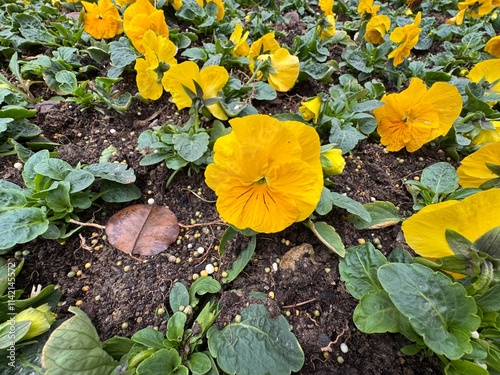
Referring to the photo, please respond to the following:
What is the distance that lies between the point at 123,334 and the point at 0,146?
1054 mm

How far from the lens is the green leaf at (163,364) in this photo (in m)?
0.88

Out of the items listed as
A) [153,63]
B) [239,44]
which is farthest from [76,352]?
[239,44]

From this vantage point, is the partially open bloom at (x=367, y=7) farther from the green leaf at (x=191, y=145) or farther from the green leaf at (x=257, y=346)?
the green leaf at (x=257, y=346)

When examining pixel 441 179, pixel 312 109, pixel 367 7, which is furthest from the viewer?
pixel 367 7

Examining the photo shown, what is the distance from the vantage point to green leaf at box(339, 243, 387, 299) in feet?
3.35

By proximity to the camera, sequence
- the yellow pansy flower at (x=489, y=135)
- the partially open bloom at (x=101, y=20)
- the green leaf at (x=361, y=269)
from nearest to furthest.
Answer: the green leaf at (x=361, y=269) < the yellow pansy flower at (x=489, y=135) < the partially open bloom at (x=101, y=20)

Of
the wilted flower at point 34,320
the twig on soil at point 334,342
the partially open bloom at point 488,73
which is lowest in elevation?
the twig on soil at point 334,342

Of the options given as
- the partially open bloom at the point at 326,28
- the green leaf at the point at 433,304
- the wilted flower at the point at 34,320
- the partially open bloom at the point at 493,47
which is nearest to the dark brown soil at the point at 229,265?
the wilted flower at the point at 34,320

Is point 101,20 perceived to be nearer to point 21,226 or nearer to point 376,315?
point 21,226

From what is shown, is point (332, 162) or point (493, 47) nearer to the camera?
point (332, 162)

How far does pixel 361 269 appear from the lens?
1.06 metres

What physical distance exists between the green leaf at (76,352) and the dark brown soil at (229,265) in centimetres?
13

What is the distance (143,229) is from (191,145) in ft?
1.23

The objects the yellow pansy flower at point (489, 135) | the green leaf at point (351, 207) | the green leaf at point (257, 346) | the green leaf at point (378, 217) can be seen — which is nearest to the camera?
the green leaf at point (257, 346)
